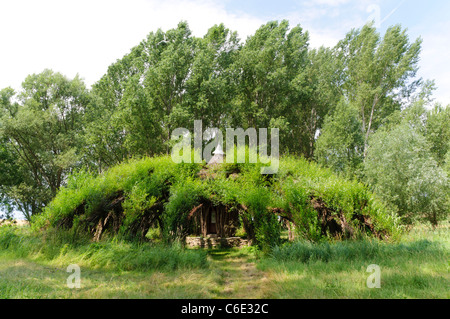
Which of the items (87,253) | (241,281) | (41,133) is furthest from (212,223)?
(41,133)

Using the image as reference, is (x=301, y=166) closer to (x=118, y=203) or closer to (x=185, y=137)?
(x=118, y=203)

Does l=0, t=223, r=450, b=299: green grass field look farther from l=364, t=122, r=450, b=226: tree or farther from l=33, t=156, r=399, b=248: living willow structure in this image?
l=364, t=122, r=450, b=226: tree

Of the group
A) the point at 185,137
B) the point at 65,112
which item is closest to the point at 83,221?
the point at 185,137

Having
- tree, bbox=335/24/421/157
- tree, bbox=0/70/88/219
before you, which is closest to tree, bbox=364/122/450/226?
tree, bbox=335/24/421/157

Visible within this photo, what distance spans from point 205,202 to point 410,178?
1701 centimetres

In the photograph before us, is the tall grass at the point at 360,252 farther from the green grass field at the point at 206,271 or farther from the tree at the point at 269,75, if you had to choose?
the tree at the point at 269,75

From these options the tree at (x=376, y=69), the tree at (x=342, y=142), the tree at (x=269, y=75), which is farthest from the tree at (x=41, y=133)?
the tree at (x=376, y=69)

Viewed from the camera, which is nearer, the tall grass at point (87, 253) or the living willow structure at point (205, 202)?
the tall grass at point (87, 253)

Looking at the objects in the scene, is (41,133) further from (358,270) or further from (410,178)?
(410,178)

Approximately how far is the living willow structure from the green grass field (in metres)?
1.38

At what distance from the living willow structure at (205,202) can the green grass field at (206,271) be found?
1384 millimetres

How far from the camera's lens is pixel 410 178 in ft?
68.8

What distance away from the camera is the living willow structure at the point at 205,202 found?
12.2 meters

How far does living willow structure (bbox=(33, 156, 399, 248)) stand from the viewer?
12164 millimetres
